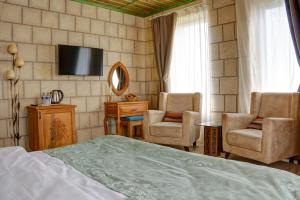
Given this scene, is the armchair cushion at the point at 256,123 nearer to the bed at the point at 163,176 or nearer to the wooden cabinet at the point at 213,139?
the wooden cabinet at the point at 213,139

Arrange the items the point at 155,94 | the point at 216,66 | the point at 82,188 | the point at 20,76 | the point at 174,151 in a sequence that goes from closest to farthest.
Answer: the point at 82,188
the point at 174,151
the point at 20,76
the point at 216,66
the point at 155,94

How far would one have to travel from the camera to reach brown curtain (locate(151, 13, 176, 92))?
16.1 feet

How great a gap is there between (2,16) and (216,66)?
3.50 m

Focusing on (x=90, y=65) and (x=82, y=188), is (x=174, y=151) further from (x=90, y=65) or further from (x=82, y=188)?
(x=90, y=65)

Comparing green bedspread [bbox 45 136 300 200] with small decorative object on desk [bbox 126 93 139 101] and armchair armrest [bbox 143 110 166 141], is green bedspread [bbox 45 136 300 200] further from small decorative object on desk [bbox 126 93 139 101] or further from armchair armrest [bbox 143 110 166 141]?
small decorative object on desk [bbox 126 93 139 101]

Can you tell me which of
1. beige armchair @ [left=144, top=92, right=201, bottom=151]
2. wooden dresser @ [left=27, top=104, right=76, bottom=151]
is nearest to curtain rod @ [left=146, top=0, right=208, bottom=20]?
beige armchair @ [left=144, top=92, right=201, bottom=151]

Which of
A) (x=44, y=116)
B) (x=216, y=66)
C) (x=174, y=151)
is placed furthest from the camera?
(x=216, y=66)

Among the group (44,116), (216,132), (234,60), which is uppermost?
(234,60)

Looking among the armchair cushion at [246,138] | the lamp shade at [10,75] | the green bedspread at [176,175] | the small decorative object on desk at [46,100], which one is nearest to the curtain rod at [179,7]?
the armchair cushion at [246,138]

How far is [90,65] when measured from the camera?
458cm

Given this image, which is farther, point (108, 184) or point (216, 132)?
point (216, 132)

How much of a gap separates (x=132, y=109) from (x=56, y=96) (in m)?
1.41

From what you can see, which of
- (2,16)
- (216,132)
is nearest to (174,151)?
(216,132)

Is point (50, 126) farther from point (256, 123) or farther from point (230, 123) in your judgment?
point (256, 123)
